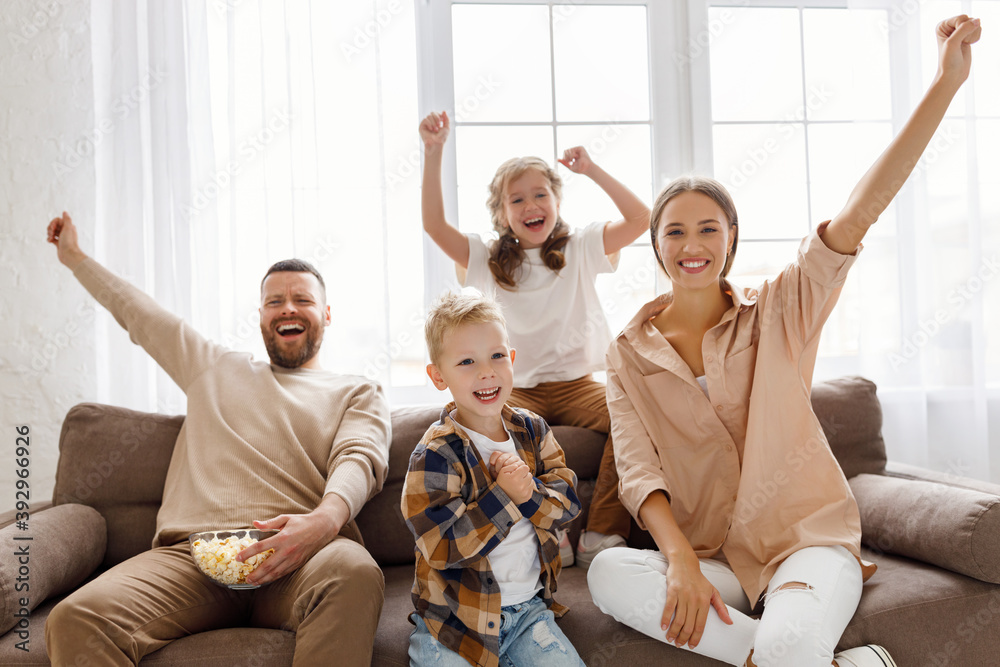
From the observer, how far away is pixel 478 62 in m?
2.87

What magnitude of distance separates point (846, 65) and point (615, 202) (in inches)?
48.7

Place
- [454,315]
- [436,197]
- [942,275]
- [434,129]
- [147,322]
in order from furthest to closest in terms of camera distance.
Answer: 1. [942,275]
2. [436,197]
3. [434,129]
4. [147,322]
5. [454,315]

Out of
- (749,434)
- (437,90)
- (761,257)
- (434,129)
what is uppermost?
(437,90)

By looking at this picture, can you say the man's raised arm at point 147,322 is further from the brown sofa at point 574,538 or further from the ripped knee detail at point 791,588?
the ripped knee detail at point 791,588

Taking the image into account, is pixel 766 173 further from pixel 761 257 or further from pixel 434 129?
pixel 434 129

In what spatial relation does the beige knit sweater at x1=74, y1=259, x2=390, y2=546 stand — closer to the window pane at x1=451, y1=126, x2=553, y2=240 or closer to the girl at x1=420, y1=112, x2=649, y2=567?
the girl at x1=420, y1=112, x2=649, y2=567

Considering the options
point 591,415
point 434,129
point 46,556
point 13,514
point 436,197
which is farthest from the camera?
point 436,197

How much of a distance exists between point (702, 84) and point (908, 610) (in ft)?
7.09

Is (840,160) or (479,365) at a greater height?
(840,160)

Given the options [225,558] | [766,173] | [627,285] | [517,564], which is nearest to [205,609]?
[225,558]

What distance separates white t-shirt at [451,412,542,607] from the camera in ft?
4.83

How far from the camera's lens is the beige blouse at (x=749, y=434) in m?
1.60

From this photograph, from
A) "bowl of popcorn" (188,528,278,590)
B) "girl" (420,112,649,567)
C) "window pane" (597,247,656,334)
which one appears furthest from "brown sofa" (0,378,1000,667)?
"window pane" (597,247,656,334)

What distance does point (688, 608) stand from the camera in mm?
1438
